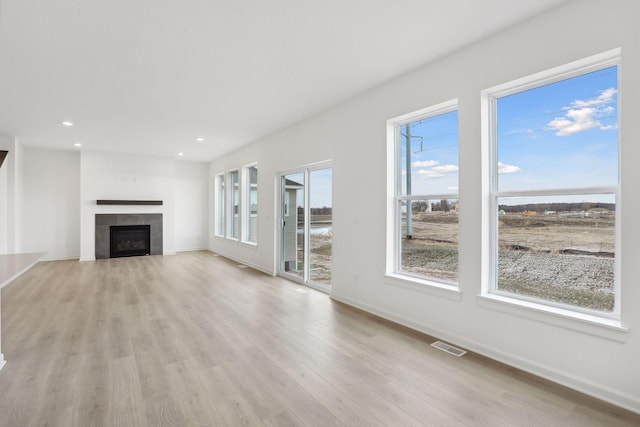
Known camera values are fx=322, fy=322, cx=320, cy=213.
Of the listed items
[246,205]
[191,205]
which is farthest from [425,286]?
[191,205]

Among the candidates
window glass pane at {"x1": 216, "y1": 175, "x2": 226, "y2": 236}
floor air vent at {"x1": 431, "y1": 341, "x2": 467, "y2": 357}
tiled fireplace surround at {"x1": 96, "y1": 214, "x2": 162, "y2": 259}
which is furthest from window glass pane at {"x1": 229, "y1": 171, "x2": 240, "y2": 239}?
floor air vent at {"x1": 431, "y1": 341, "x2": 467, "y2": 357}

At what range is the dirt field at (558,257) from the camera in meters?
2.32

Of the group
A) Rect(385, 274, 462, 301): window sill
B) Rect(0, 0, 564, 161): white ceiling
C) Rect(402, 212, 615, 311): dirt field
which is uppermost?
Rect(0, 0, 564, 161): white ceiling

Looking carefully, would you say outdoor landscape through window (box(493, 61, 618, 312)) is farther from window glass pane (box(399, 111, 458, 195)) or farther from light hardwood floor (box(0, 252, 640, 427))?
light hardwood floor (box(0, 252, 640, 427))

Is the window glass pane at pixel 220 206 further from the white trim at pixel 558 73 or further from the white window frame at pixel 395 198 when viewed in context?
the white trim at pixel 558 73

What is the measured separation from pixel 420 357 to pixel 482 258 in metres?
1.03

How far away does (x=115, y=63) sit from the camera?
3.23m

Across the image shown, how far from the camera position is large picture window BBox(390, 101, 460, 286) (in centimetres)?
331

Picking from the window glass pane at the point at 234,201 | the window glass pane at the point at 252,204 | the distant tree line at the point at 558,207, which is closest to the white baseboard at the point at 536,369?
the distant tree line at the point at 558,207

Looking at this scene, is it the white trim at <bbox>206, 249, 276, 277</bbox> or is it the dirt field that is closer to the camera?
the dirt field

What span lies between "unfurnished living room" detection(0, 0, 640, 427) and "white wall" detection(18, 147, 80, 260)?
11.0ft

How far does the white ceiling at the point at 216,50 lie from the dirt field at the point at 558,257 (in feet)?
5.37

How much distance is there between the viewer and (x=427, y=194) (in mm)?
3516

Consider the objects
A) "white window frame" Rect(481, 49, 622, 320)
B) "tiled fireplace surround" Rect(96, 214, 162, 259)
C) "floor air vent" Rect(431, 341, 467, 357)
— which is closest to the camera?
"white window frame" Rect(481, 49, 622, 320)
